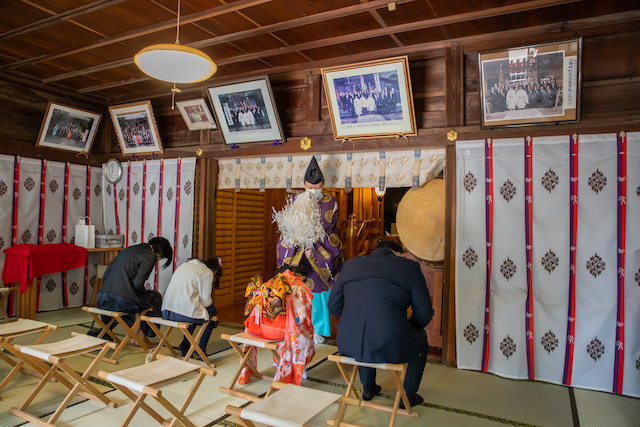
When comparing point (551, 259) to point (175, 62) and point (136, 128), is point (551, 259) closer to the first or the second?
point (175, 62)

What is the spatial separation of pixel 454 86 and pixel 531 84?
0.75 m

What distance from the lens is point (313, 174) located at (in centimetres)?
496

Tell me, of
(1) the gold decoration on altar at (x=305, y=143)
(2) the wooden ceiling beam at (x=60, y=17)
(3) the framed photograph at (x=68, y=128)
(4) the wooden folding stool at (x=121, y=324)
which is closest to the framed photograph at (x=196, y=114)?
(1) the gold decoration on altar at (x=305, y=143)

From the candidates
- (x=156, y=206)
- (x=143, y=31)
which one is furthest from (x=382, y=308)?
(x=156, y=206)

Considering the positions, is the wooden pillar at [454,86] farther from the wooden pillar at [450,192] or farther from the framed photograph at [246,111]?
the framed photograph at [246,111]

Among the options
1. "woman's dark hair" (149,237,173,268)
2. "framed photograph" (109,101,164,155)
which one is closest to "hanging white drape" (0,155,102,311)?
"framed photograph" (109,101,164,155)

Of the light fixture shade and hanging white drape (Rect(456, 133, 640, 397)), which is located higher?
the light fixture shade

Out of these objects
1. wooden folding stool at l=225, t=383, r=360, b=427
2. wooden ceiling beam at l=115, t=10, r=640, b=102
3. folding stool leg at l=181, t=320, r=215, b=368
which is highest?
wooden ceiling beam at l=115, t=10, r=640, b=102

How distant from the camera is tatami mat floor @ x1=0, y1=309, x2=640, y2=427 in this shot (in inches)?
121

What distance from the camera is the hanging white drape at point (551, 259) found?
12.3 ft

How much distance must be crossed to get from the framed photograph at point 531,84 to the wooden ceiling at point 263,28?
1.00 feet

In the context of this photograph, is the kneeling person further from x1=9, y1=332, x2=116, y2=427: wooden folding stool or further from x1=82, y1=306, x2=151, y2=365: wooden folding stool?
x1=9, y1=332, x2=116, y2=427: wooden folding stool

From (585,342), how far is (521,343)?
54cm

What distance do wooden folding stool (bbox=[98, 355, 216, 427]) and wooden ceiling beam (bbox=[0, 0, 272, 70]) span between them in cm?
310
